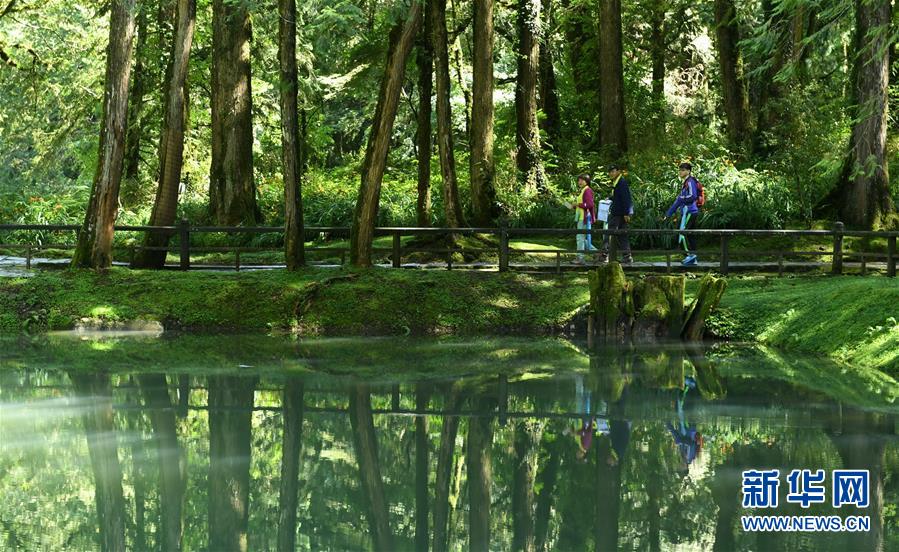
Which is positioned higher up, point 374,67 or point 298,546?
point 374,67

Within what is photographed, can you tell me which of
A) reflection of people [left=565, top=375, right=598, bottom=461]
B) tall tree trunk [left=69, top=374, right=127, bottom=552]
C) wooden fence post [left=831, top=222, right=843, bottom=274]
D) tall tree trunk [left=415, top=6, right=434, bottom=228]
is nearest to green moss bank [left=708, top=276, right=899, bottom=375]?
wooden fence post [left=831, top=222, right=843, bottom=274]

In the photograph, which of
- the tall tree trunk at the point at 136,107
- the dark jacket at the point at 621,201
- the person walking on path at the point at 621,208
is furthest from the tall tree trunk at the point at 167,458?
the tall tree trunk at the point at 136,107

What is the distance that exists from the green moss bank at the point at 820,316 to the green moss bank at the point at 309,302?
2.76 meters

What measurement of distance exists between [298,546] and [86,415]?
18.5ft

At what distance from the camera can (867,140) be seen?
23469 millimetres

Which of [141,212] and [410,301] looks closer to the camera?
[410,301]

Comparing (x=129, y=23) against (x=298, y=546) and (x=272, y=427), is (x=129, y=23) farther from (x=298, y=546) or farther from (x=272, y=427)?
(x=298, y=546)

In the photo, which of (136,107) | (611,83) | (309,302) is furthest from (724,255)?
(136,107)

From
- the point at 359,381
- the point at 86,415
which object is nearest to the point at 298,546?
the point at 86,415

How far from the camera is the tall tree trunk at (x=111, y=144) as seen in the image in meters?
21.8

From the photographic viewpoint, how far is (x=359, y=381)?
1520 cm

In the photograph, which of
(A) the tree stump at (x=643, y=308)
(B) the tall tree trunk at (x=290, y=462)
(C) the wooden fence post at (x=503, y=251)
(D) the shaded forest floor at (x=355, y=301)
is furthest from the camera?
(C) the wooden fence post at (x=503, y=251)

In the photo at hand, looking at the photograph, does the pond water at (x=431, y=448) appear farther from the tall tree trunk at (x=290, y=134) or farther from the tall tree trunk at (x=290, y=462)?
the tall tree trunk at (x=290, y=134)

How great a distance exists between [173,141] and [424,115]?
6777 mm
